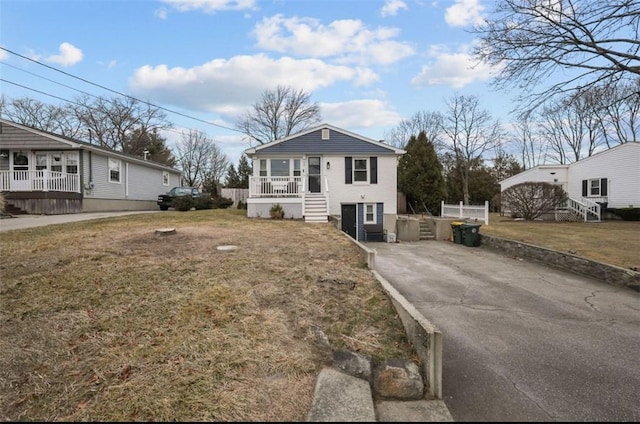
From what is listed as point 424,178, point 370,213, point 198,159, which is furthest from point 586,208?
point 198,159

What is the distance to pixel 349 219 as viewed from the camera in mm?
18250

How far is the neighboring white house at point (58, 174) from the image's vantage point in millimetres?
16141

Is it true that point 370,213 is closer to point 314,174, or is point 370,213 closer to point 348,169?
point 348,169

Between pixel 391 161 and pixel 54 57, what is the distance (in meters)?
16.6

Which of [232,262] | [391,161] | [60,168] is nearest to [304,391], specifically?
[232,262]

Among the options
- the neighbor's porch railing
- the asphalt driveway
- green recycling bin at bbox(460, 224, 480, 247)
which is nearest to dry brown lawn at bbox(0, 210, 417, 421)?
the asphalt driveway

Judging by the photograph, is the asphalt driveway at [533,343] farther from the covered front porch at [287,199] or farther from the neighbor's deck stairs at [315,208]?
the covered front porch at [287,199]

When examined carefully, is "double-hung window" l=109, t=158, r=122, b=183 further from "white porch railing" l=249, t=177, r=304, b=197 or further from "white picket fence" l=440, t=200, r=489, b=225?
"white picket fence" l=440, t=200, r=489, b=225

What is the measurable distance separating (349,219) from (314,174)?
301 cm

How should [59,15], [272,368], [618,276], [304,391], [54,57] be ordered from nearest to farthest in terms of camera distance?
[304,391] < [272,368] < [618,276] < [59,15] < [54,57]

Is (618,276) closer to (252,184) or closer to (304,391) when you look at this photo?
(304,391)

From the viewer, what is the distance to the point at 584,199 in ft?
70.0

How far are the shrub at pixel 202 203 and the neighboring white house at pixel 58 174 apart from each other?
4551 mm

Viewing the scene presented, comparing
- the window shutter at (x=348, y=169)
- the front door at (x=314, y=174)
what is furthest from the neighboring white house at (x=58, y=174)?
the window shutter at (x=348, y=169)
